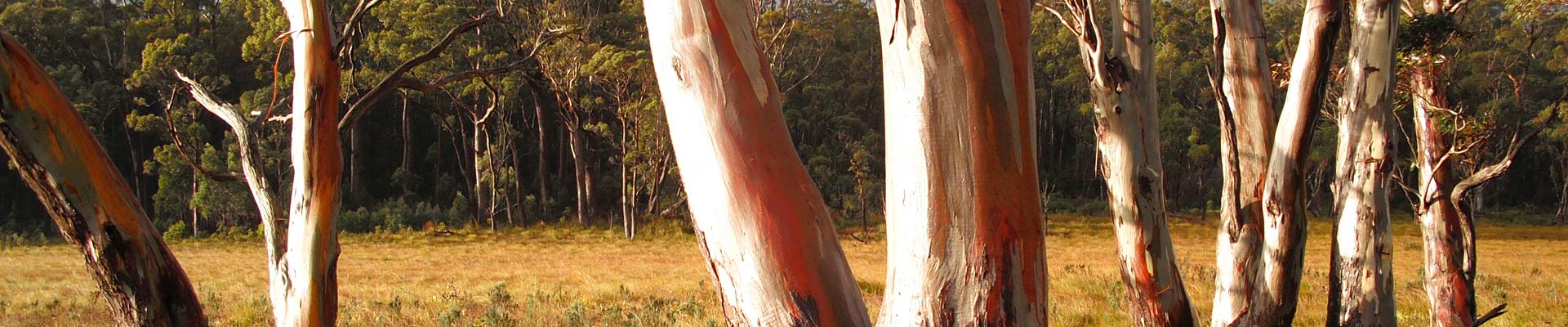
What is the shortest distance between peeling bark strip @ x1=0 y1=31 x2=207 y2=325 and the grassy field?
10.5ft

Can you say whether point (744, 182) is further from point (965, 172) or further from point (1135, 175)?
point (1135, 175)

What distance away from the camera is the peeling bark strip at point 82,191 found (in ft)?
8.86

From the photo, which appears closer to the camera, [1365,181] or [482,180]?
[1365,181]

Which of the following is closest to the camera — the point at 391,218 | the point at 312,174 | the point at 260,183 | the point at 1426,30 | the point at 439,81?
the point at 312,174

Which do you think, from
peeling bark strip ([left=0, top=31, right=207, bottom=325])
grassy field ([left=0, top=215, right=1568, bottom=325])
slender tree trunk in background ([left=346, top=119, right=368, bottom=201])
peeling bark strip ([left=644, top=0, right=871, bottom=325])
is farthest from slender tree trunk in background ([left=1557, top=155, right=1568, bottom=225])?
peeling bark strip ([left=0, top=31, right=207, bottom=325])

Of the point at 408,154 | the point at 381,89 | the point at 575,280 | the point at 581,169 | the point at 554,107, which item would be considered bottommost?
the point at 575,280

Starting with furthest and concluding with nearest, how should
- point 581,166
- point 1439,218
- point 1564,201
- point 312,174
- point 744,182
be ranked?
point 1564,201 → point 581,166 → point 1439,218 → point 312,174 → point 744,182

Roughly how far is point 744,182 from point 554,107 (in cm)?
3207

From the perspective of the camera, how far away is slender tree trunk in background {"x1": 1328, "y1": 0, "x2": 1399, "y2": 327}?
196 inches

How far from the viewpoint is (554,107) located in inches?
1310

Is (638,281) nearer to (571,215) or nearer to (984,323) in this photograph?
(984,323)

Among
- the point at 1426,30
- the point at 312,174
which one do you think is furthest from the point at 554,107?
the point at 312,174

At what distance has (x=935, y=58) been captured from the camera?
1.99 metres

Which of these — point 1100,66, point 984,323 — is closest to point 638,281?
point 1100,66
